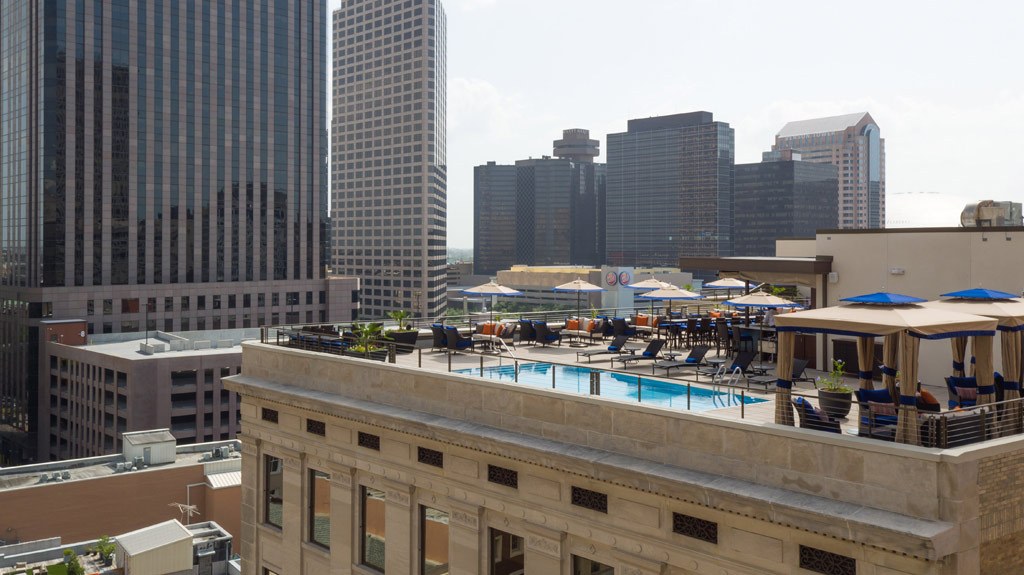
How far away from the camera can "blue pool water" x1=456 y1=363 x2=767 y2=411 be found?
586 inches

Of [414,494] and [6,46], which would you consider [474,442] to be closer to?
[414,494]

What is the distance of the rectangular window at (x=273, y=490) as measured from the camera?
2358 cm

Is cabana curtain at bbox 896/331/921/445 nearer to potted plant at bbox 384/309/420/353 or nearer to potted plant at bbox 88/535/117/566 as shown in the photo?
potted plant at bbox 384/309/420/353

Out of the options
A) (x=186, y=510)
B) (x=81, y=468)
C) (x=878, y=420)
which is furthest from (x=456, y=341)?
(x=81, y=468)

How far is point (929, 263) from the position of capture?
21672mm

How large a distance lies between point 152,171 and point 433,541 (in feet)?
386

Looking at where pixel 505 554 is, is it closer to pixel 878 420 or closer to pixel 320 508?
pixel 320 508

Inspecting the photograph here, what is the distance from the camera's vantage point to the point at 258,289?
131250mm

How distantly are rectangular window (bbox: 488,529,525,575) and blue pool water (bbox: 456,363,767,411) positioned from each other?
130 inches

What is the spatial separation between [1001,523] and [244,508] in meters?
20.3

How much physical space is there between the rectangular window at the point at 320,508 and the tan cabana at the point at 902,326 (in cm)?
1312

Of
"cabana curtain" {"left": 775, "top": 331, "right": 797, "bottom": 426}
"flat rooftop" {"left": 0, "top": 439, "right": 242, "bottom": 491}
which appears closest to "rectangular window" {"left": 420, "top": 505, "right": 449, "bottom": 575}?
"cabana curtain" {"left": 775, "top": 331, "right": 797, "bottom": 426}

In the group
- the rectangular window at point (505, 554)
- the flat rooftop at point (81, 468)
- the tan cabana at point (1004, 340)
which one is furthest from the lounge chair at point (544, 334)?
the flat rooftop at point (81, 468)

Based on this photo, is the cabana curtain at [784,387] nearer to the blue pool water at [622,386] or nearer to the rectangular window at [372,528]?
the blue pool water at [622,386]
